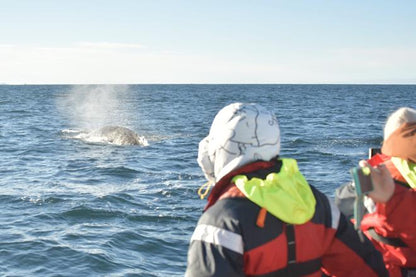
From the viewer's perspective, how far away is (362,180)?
116 inches

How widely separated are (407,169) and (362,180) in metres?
1.43

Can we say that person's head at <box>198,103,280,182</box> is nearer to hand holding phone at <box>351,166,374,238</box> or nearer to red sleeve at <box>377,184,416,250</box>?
hand holding phone at <box>351,166,374,238</box>

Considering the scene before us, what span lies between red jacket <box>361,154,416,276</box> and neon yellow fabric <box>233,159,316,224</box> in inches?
37.3

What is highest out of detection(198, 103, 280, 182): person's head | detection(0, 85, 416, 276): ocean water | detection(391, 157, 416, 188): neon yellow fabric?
detection(198, 103, 280, 182): person's head

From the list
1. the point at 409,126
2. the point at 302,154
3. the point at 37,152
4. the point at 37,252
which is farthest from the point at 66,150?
the point at 409,126

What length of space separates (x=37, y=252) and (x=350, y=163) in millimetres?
12735

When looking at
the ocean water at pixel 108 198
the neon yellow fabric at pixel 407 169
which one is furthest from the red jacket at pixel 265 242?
the ocean water at pixel 108 198

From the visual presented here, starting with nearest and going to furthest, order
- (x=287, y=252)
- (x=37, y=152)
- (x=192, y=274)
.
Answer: (x=192, y=274) → (x=287, y=252) → (x=37, y=152)

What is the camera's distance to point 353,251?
11.1 ft

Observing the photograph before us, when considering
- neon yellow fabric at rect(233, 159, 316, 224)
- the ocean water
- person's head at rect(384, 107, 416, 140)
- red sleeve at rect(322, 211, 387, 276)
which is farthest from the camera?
the ocean water

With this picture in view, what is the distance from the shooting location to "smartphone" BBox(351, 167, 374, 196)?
2898 mm

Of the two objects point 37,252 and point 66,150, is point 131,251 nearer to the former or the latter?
point 37,252

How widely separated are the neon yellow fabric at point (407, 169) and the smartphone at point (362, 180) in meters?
1.31

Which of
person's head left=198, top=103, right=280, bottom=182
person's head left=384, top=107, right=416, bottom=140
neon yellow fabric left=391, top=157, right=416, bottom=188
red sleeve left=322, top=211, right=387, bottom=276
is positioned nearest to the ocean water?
neon yellow fabric left=391, top=157, right=416, bottom=188
